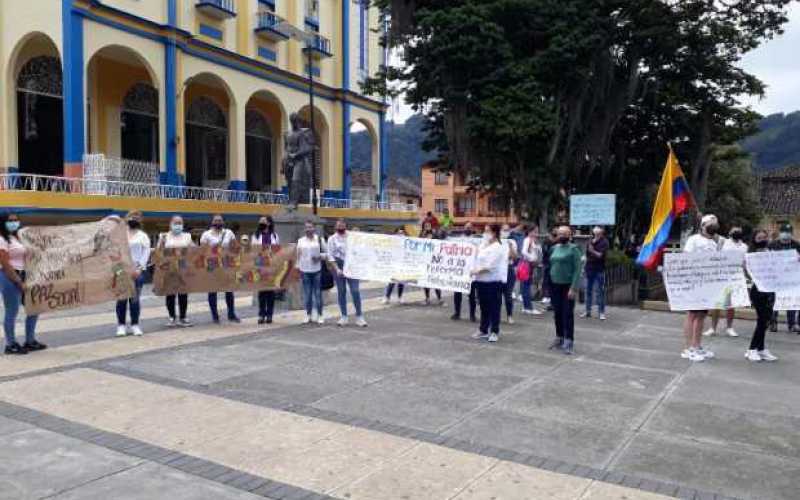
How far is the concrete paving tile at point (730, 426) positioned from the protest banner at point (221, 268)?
708 cm

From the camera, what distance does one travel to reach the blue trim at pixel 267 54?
99.6ft

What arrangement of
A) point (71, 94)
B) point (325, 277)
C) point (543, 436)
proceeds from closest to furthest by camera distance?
point (543, 436) → point (325, 277) → point (71, 94)

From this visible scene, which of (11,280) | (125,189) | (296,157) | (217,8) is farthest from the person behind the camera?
(217,8)

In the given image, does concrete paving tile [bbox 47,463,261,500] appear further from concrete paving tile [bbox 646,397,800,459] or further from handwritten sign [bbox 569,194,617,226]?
handwritten sign [bbox 569,194,617,226]

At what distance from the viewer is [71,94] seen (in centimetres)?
2088

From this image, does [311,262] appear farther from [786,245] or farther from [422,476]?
[786,245]

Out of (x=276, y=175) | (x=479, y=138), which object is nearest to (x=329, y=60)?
(x=276, y=175)

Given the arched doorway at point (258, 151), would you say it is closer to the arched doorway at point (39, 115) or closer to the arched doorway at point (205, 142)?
the arched doorway at point (205, 142)

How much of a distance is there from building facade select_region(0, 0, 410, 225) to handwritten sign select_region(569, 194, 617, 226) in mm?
10723

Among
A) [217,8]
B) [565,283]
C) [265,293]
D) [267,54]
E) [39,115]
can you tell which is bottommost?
[265,293]

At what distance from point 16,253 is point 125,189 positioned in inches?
591

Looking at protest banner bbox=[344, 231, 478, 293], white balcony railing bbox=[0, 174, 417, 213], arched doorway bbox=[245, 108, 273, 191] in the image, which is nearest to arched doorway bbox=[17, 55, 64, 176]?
white balcony railing bbox=[0, 174, 417, 213]

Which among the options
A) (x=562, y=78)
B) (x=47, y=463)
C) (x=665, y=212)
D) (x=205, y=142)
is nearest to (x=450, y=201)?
(x=205, y=142)

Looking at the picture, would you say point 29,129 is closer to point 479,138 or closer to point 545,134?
point 479,138
